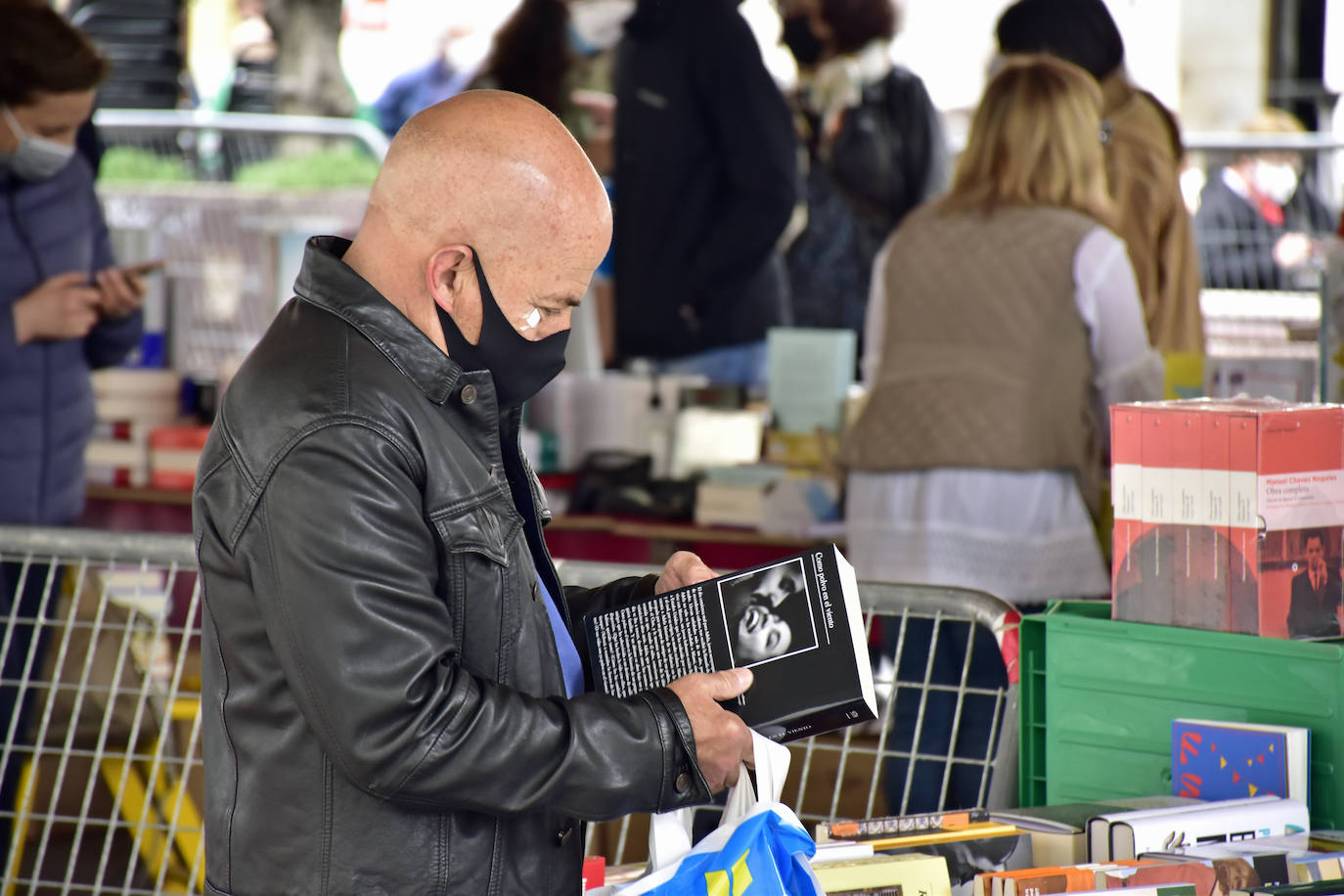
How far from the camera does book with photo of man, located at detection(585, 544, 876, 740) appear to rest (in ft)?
6.26

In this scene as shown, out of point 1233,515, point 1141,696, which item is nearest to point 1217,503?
point 1233,515

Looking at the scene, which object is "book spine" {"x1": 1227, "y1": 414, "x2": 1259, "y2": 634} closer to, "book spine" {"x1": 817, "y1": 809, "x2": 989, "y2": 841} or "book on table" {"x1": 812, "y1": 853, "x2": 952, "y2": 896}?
"book spine" {"x1": 817, "y1": 809, "x2": 989, "y2": 841}

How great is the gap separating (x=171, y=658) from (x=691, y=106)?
2.36 meters

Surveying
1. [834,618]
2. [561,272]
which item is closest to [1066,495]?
[834,618]

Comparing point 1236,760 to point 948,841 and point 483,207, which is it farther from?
point 483,207

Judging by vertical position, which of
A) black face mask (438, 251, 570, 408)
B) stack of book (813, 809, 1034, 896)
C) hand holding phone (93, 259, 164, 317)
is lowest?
stack of book (813, 809, 1034, 896)

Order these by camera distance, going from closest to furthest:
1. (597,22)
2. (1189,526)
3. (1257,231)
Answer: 1. (1189,526)
2. (597,22)
3. (1257,231)

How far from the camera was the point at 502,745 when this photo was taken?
67.7 inches

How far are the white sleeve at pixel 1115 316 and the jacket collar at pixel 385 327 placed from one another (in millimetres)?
2115

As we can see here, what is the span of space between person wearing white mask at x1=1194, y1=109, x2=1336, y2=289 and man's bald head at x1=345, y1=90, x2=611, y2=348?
5682 millimetres

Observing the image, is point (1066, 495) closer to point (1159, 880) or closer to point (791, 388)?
point (791, 388)

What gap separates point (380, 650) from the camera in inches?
65.9

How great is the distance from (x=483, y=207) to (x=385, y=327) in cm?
17

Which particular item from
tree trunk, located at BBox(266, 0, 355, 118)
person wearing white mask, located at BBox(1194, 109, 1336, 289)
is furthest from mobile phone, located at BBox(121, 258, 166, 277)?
tree trunk, located at BBox(266, 0, 355, 118)
